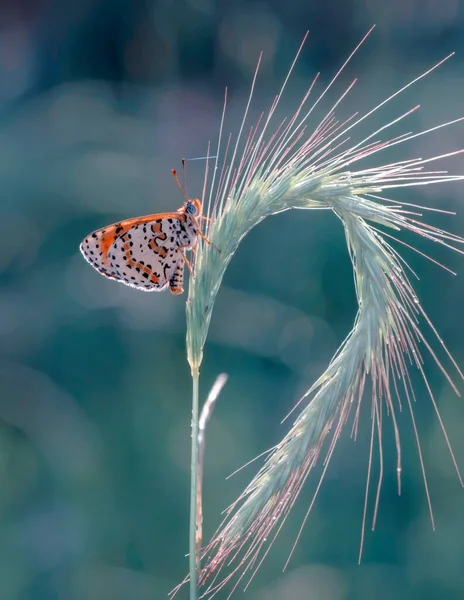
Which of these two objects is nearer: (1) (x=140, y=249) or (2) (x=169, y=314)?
(1) (x=140, y=249)

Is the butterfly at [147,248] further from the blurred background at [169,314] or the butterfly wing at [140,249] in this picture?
the blurred background at [169,314]

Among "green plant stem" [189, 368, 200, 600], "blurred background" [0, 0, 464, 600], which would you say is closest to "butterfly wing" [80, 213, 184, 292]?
"green plant stem" [189, 368, 200, 600]

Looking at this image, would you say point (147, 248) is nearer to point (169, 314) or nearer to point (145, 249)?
point (145, 249)

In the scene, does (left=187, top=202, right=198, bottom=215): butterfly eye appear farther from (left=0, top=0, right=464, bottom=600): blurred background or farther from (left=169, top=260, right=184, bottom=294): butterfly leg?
(left=0, top=0, right=464, bottom=600): blurred background

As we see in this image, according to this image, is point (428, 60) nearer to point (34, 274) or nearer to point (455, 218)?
point (455, 218)

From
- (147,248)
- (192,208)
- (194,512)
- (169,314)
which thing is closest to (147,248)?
(147,248)

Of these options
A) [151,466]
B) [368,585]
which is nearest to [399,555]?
[368,585]

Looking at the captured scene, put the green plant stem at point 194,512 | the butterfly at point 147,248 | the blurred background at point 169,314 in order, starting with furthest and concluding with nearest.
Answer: the blurred background at point 169,314 → the butterfly at point 147,248 → the green plant stem at point 194,512

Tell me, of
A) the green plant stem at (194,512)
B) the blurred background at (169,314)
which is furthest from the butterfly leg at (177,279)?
the blurred background at (169,314)
